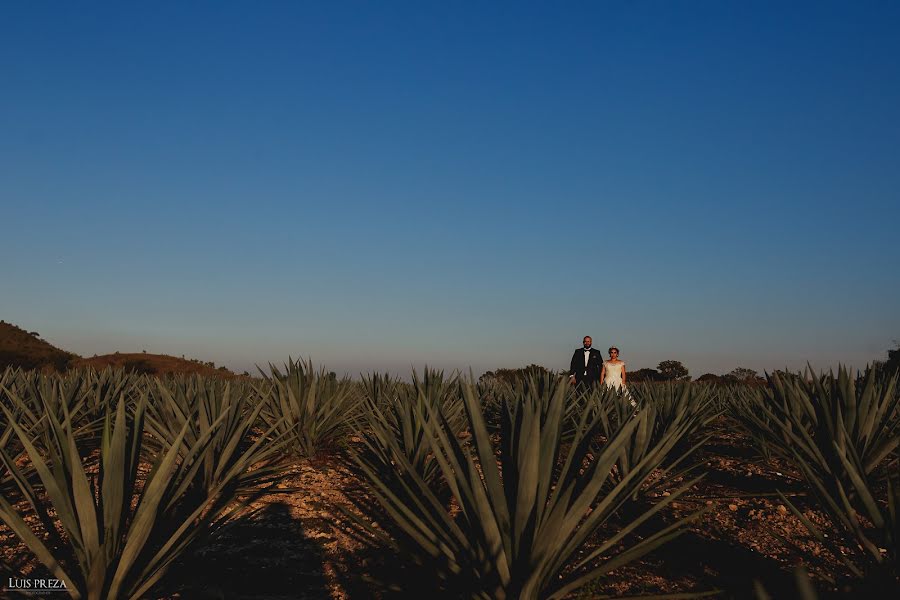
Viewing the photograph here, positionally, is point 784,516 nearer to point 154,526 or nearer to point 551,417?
point 551,417

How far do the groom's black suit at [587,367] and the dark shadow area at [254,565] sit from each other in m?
6.36

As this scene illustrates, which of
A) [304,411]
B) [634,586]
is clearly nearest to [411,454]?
[304,411]

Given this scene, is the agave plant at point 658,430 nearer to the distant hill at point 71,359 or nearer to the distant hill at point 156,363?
the distant hill at point 71,359

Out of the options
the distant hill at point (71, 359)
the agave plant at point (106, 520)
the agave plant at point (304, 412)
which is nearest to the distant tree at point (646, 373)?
the distant hill at point (71, 359)

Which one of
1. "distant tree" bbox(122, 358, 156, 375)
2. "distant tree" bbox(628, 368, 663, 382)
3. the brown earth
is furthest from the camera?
"distant tree" bbox(628, 368, 663, 382)

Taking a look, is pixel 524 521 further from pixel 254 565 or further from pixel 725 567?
pixel 254 565

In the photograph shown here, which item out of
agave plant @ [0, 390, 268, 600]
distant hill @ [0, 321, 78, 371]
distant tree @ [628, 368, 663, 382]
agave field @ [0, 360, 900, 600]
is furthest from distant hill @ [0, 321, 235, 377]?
agave plant @ [0, 390, 268, 600]

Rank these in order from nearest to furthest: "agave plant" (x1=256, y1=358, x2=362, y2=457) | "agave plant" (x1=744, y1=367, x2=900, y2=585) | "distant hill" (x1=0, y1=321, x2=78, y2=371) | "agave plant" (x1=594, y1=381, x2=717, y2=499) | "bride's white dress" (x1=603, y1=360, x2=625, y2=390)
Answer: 1. "agave plant" (x1=744, y1=367, x2=900, y2=585)
2. "agave plant" (x1=594, y1=381, x2=717, y2=499)
3. "agave plant" (x1=256, y1=358, x2=362, y2=457)
4. "bride's white dress" (x1=603, y1=360, x2=625, y2=390)
5. "distant hill" (x1=0, y1=321, x2=78, y2=371)

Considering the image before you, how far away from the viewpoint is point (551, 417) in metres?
2.48

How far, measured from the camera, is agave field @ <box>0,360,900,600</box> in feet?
7.78

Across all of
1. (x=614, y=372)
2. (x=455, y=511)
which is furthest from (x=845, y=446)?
(x=614, y=372)

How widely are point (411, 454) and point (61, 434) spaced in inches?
111

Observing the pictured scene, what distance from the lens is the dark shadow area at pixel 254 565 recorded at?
303 centimetres

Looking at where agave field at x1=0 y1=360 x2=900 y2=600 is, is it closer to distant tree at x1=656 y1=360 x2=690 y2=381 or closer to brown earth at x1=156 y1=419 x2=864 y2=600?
brown earth at x1=156 y1=419 x2=864 y2=600
